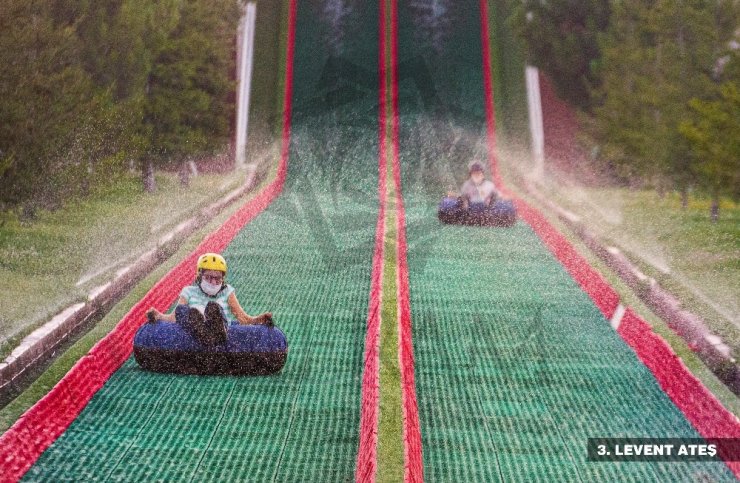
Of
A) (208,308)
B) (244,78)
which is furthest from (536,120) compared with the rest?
(208,308)

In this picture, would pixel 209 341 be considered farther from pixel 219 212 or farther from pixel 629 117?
pixel 629 117

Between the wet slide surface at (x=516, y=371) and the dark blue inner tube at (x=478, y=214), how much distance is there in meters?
0.17

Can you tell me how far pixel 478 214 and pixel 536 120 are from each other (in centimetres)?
834

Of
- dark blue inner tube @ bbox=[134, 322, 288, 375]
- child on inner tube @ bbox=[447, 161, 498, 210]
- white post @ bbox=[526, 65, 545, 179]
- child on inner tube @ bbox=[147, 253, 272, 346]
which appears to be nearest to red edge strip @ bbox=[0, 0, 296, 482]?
dark blue inner tube @ bbox=[134, 322, 288, 375]

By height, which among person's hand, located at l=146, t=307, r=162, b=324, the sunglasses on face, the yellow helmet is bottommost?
person's hand, located at l=146, t=307, r=162, b=324

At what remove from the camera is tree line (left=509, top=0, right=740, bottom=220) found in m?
14.2

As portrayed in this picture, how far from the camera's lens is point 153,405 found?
625 centimetres

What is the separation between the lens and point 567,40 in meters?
21.1

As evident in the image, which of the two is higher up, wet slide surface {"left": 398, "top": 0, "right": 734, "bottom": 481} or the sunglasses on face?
the sunglasses on face

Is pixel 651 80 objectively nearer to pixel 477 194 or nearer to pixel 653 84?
pixel 653 84

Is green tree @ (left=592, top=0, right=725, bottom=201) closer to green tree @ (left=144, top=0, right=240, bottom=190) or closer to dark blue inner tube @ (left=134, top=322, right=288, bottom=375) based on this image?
green tree @ (left=144, top=0, right=240, bottom=190)

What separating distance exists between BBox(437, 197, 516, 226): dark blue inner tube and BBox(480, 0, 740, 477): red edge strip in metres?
0.46

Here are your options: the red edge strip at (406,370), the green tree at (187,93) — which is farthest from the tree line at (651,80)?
the green tree at (187,93)

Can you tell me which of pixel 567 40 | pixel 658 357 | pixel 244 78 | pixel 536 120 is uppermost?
pixel 567 40
